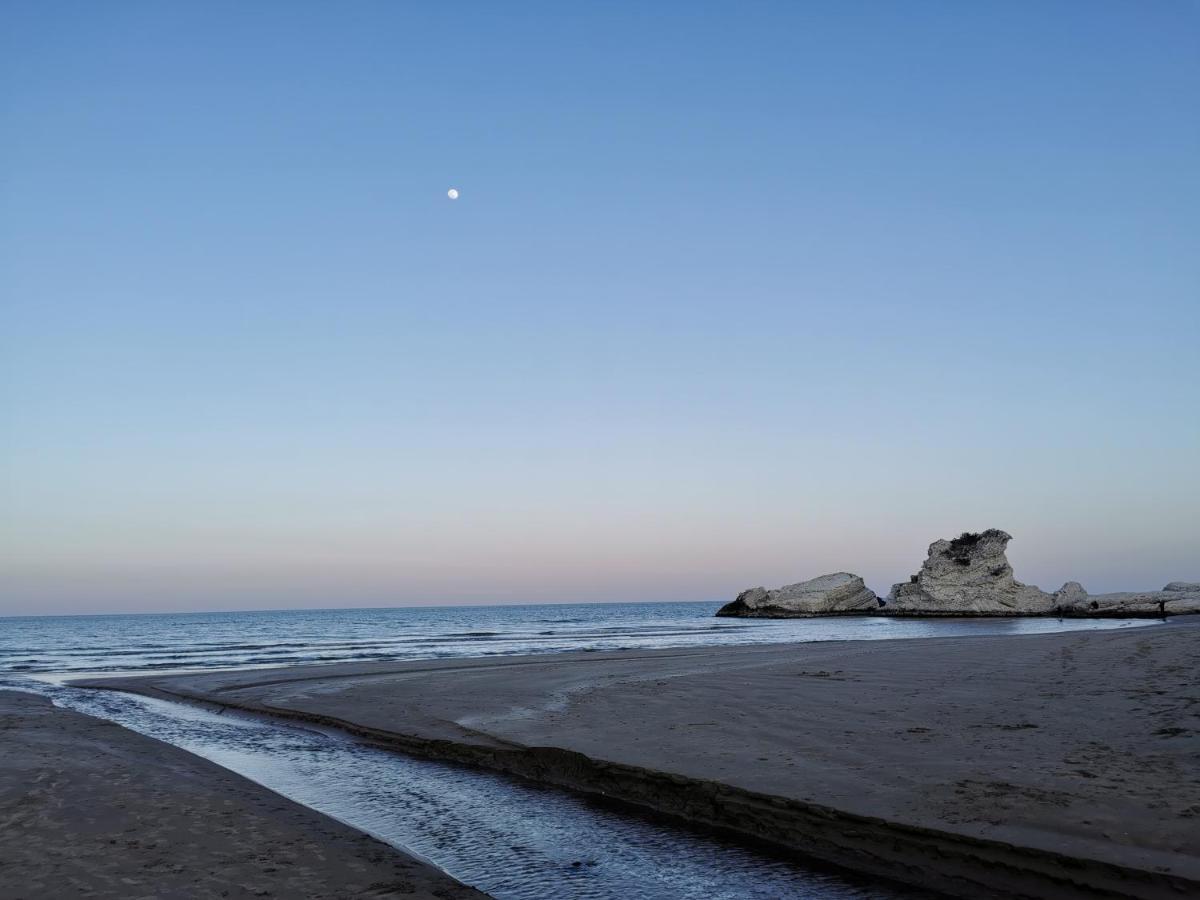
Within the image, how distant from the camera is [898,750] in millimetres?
9266

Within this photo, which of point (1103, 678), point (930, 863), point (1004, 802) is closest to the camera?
point (930, 863)

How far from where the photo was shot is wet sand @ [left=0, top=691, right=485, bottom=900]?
19.5 feet

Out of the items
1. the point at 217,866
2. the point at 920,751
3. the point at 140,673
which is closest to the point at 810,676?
the point at 920,751

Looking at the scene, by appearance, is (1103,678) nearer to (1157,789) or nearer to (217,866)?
(1157,789)

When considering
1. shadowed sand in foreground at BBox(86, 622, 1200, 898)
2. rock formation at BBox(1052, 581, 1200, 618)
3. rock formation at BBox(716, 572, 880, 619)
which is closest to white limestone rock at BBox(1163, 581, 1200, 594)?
rock formation at BBox(1052, 581, 1200, 618)

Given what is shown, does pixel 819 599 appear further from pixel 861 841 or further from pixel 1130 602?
pixel 861 841

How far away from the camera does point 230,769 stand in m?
11.2

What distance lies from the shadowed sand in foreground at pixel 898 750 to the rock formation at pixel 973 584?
2593 inches

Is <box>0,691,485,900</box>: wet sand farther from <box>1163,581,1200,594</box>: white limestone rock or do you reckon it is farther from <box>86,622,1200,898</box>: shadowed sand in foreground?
<box>1163,581,1200,594</box>: white limestone rock

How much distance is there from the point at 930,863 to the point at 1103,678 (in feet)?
35.7

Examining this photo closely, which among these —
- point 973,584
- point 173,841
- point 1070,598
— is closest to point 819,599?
point 973,584

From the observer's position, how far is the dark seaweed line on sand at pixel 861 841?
5.44 metres

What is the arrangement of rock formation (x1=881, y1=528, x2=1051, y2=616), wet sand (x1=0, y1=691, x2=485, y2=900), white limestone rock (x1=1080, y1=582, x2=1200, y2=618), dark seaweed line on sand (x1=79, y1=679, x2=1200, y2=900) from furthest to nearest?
rock formation (x1=881, y1=528, x2=1051, y2=616), white limestone rock (x1=1080, y1=582, x2=1200, y2=618), wet sand (x1=0, y1=691, x2=485, y2=900), dark seaweed line on sand (x1=79, y1=679, x2=1200, y2=900)

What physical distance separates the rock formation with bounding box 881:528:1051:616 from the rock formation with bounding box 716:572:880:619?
1085 cm
